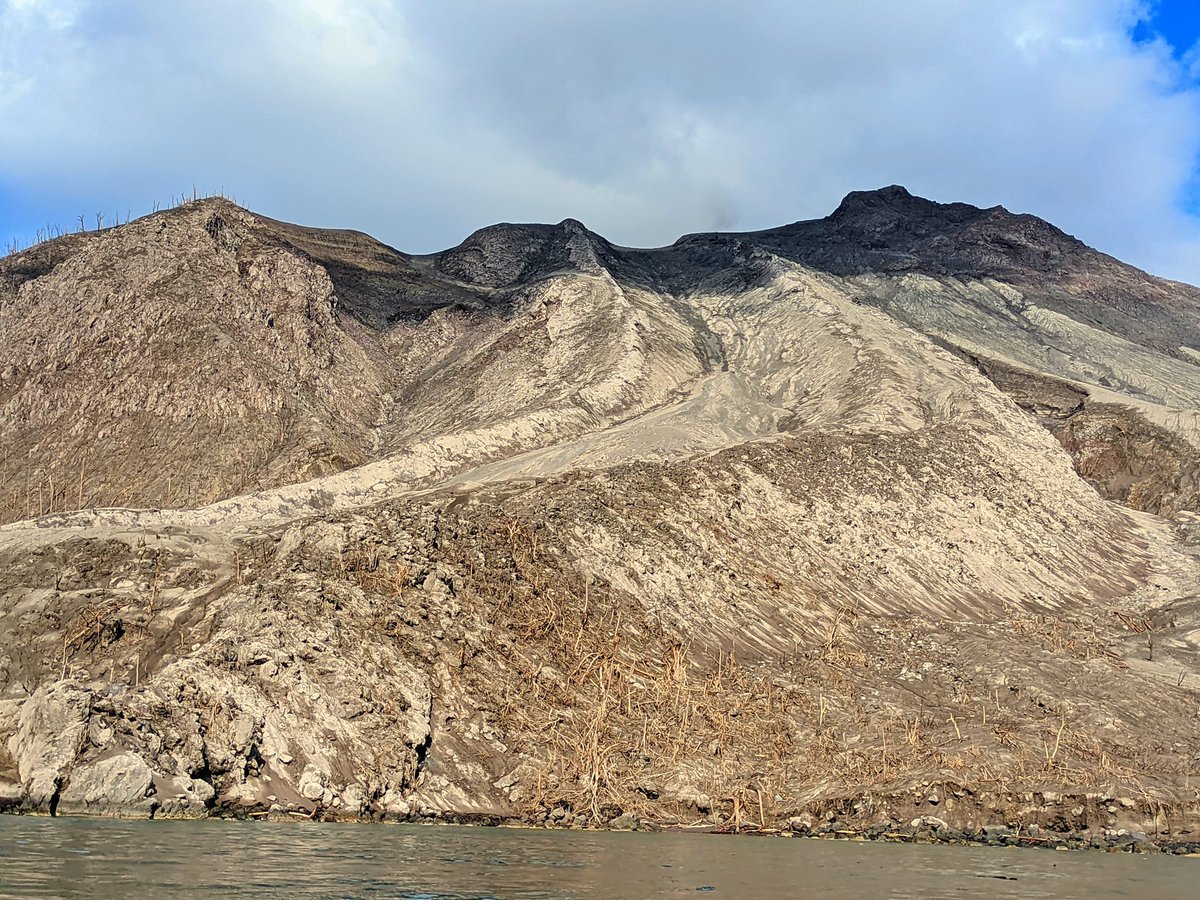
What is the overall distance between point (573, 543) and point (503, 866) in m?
21.7

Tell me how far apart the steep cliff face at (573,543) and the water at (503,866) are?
3048mm

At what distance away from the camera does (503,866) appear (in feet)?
54.9

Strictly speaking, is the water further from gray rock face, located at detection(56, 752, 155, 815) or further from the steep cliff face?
the steep cliff face

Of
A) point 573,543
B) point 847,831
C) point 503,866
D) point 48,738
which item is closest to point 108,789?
point 48,738

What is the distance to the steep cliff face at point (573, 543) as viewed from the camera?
2492 cm

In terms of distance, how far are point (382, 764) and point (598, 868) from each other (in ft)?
29.1

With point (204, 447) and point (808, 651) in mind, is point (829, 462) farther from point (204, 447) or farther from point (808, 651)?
point (204, 447)

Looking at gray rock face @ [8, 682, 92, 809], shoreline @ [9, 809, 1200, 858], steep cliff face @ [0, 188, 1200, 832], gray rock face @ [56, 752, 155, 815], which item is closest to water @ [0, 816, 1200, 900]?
shoreline @ [9, 809, 1200, 858]

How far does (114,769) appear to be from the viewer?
21578 millimetres

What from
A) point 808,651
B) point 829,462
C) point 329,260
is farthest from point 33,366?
point 808,651

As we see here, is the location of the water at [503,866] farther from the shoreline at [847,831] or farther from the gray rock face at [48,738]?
the gray rock face at [48,738]

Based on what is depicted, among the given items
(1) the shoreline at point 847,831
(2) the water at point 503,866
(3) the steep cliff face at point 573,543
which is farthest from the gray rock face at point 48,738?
(2) the water at point 503,866

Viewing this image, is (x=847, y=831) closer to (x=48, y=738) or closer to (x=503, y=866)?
(x=503, y=866)

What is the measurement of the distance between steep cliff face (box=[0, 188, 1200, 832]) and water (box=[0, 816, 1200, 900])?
3.05 meters
